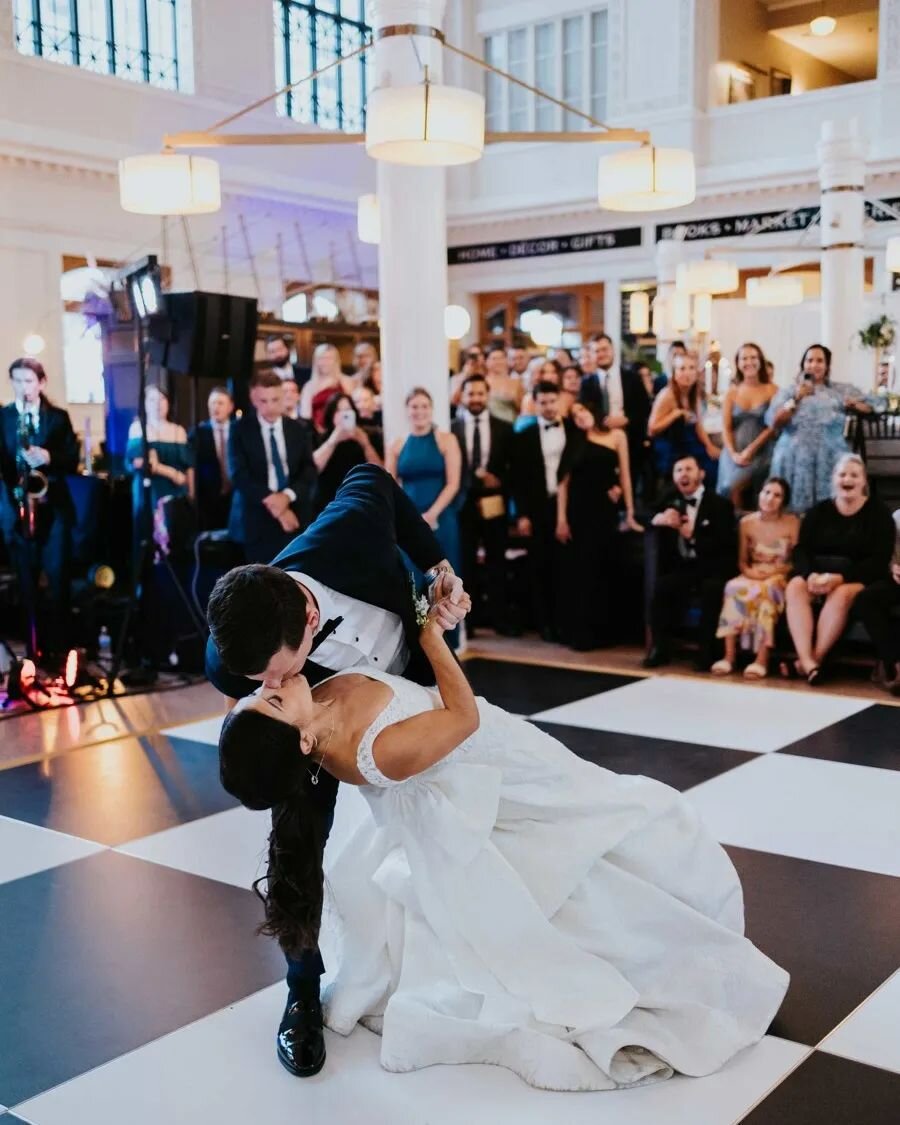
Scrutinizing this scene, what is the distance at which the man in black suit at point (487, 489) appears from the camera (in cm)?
694

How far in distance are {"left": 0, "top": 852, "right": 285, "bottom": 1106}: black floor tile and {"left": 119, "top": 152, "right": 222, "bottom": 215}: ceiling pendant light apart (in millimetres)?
3082

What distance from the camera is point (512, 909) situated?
2354mm

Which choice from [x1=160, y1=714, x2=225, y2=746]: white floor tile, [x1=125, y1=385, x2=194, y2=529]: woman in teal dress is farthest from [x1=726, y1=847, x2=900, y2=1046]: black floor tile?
[x1=125, y1=385, x2=194, y2=529]: woman in teal dress

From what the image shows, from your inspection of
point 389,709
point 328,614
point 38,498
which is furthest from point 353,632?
point 38,498

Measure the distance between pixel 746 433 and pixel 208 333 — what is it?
2888mm

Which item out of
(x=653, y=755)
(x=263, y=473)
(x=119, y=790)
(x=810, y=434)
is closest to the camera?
(x=119, y=790)

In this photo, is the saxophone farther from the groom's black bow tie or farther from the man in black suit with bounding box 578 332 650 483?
the groom's black bow tie

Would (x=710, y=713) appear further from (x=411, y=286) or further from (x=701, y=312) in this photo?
(x=701, y=312)

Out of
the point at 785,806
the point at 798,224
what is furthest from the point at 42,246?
the point at 785,806

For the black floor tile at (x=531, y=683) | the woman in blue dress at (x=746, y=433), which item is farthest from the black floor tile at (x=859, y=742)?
the woman in blue dress at (x=746, y=433)

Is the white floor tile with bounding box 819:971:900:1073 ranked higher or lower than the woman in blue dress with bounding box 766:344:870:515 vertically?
lower

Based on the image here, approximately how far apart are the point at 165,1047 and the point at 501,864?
74cm

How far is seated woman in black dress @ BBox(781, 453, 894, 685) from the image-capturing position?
18.6ft

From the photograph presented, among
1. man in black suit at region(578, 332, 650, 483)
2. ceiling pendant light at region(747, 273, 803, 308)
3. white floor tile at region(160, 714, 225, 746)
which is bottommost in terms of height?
white floor tile at region(160, 714, 225, 746)
